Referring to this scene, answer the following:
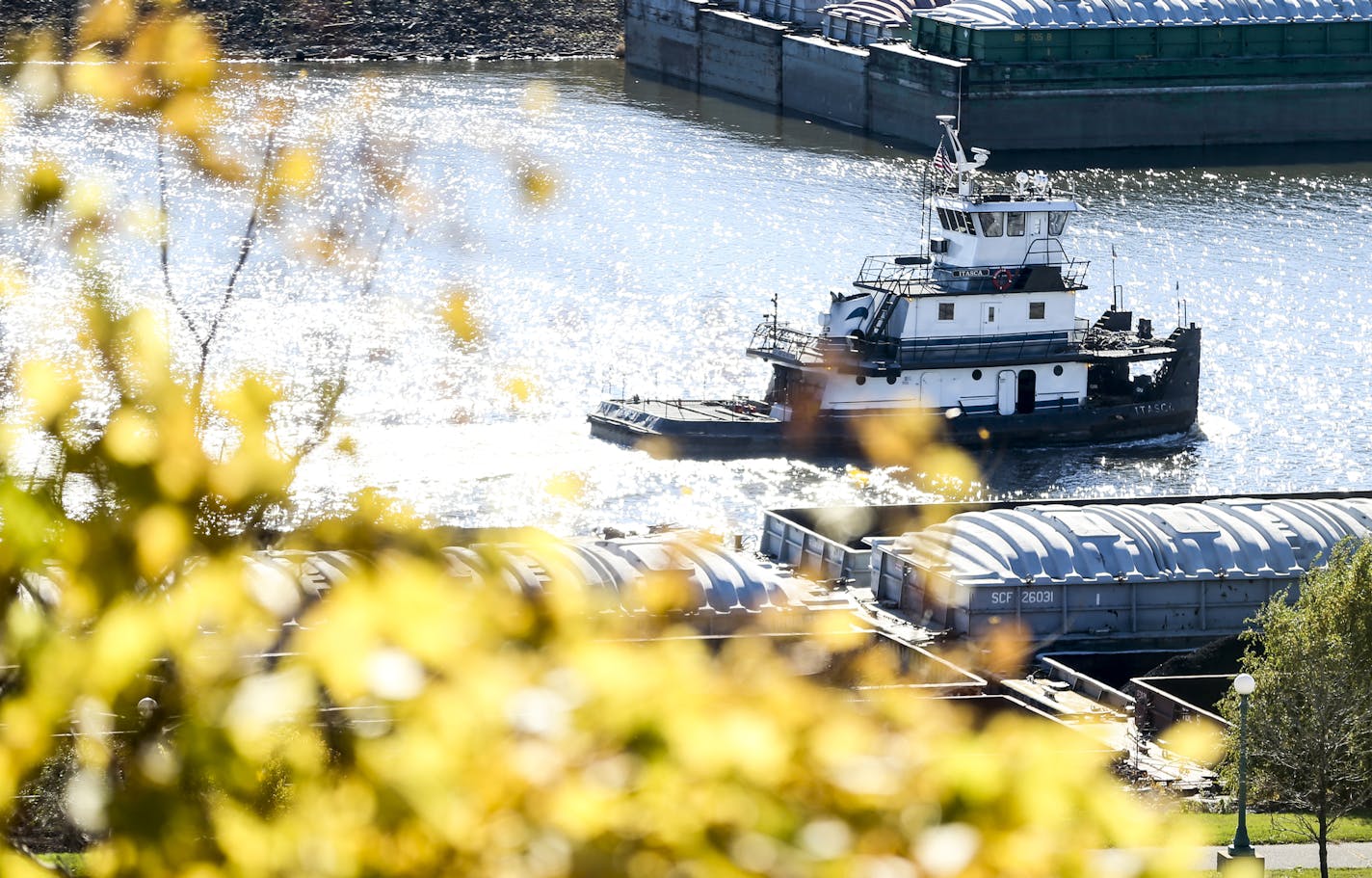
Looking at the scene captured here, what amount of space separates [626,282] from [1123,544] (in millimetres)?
34167

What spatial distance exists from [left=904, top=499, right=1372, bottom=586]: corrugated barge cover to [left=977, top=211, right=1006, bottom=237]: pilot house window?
16.4m

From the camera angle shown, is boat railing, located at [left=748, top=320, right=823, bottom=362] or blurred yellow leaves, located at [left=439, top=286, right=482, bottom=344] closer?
boat railing, located at [left=748, top=320, right=823, bottom=362]

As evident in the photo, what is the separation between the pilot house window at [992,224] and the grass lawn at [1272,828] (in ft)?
96.9

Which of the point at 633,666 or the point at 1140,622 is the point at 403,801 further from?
the point at 1140,622

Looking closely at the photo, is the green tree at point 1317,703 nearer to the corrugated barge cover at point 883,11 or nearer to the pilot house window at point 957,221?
the pilot house window at point 957,221

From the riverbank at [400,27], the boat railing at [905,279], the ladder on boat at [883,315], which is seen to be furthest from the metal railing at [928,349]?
the riverbank at [400,27]

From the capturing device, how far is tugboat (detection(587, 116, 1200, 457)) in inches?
2078

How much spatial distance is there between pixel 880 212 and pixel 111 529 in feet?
242

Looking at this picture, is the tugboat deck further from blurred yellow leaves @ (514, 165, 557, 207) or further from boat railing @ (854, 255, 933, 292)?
blurred yellow leaves @ (514, 165, 557, 207)

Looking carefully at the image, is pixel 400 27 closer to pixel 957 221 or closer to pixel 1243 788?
pixel 957 221

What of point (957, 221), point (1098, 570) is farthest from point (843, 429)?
point (1098, 570)

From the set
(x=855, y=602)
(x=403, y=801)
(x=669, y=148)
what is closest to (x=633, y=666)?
(x=403, y=801)

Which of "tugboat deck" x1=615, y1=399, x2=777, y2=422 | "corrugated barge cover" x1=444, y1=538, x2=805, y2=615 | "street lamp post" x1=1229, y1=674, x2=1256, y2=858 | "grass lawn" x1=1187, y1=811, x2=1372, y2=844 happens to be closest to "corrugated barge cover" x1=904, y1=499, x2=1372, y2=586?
"corrugated barge cover" x1=444, y1=538, x2=805, y2=615

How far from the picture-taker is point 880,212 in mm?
81500
